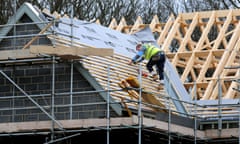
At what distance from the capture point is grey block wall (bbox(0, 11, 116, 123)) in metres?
25.0

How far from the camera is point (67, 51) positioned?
24172mm

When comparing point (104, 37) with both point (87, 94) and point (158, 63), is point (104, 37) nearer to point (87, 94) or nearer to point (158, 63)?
point (158, 63)

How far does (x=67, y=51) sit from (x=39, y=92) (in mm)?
1876

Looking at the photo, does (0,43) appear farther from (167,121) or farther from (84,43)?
(167,121)

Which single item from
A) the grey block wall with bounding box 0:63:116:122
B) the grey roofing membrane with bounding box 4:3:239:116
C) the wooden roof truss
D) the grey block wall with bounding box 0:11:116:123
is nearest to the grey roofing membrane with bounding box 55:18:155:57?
the grey roofing membrane with bounding box 4:3:239:116

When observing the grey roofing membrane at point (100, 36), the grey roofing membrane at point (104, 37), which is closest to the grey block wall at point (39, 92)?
the grey roofing membrane at point (104, 37)

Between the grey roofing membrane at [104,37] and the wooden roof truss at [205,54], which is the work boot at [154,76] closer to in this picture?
the grey roofing membrane at [104,37]

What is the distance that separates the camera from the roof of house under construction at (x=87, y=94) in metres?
24.1

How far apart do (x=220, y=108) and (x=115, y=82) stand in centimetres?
288

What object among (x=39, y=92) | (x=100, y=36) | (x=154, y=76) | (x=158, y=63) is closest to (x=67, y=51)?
(x=39, y=92)

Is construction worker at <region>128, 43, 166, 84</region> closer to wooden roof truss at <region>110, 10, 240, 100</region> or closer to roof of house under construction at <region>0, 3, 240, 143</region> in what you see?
roof of house under construction at <region>0, 3, 240, 143</region>

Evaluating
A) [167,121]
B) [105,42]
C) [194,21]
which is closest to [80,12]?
[194,21]

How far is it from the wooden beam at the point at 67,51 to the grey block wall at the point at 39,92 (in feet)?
3.44

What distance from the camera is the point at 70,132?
2403 cm
